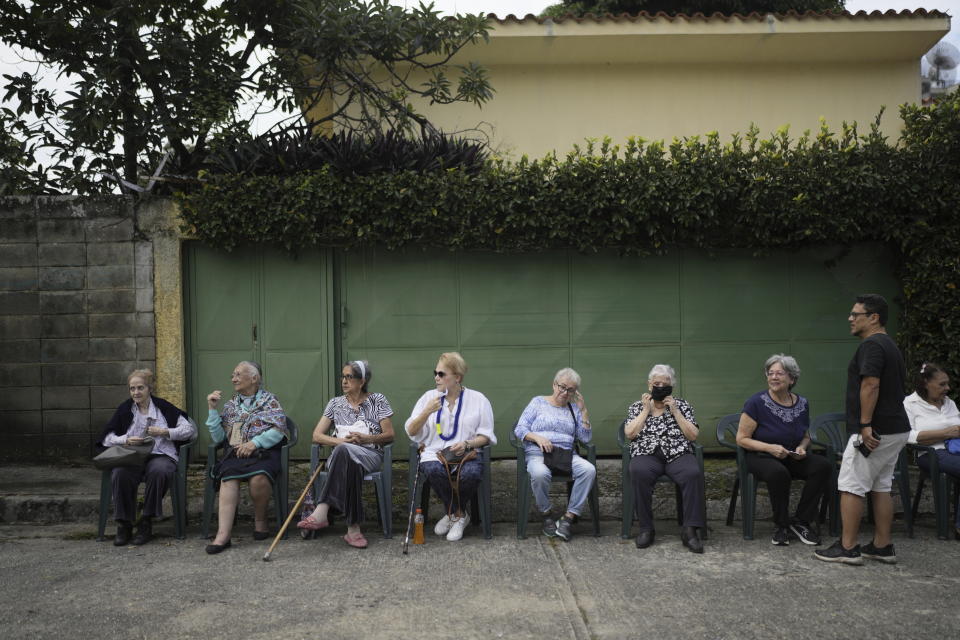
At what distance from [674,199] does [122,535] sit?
491cm

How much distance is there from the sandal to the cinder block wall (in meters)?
2.83

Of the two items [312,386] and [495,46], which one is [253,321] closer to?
[312,386]

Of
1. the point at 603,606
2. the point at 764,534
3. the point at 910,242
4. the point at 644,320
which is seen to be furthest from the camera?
the point at 644,320

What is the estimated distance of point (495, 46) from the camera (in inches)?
325

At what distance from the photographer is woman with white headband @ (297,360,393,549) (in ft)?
17.3

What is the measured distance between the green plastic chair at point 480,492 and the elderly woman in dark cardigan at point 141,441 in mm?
1625

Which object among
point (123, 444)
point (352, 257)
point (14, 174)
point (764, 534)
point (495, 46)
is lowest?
point (764, 534)

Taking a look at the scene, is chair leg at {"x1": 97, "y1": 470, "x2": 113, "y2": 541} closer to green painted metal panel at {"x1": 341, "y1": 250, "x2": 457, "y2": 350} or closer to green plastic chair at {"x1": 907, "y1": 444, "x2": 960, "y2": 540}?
green painted metal panel at {"x1": 341, "y1": 250, "x2": 457, "y2": 350}

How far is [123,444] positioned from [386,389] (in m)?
2.31

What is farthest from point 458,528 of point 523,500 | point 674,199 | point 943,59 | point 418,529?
point 943,59

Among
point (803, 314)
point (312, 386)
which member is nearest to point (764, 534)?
point (803, 314)

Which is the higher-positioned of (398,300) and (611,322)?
(398,300)

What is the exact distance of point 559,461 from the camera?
5.43 meters

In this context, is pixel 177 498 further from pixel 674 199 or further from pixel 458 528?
pixel 674 199
